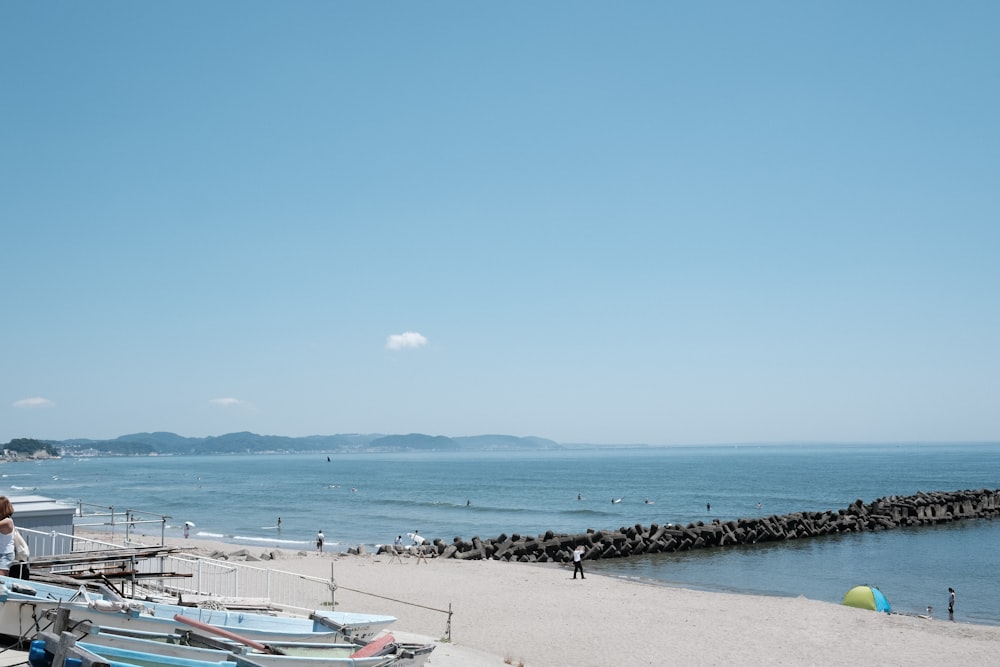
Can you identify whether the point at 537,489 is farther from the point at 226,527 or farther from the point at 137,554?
the point at 137,554

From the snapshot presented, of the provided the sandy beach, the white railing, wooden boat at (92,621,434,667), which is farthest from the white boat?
the white railing

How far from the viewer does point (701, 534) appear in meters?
38.3

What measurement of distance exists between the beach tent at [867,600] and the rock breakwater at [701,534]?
533 inches

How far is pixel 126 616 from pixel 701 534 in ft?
105

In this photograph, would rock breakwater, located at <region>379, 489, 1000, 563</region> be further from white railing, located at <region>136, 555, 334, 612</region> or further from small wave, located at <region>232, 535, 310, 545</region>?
white railing, located at <region>136, 555, 334, 612</region>

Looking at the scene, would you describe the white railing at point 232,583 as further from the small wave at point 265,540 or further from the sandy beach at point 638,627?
the small wave at point 265,540

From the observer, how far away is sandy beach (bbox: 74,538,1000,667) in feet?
51.5

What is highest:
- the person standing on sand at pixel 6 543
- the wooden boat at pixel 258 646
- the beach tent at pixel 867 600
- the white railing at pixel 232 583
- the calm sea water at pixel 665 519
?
the person standing on sand at pixel 6 543

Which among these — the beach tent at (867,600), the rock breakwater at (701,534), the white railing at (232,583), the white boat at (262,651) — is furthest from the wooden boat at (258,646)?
the rock breakwater at (701,534)

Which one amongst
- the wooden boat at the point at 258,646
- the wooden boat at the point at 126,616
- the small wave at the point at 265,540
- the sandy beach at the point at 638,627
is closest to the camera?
the wooden boat at the point at 258,646

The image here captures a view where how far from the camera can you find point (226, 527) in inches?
2069

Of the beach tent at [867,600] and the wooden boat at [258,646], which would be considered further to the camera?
the beach tent at [867,600]

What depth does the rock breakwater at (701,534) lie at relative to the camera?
34.2 metres

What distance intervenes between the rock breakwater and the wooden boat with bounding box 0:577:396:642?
22.1 meters
